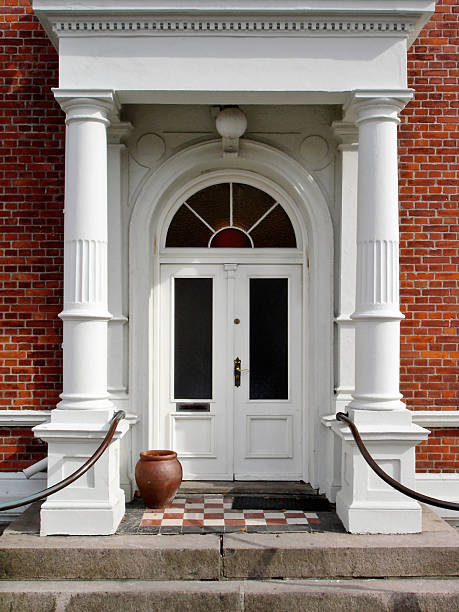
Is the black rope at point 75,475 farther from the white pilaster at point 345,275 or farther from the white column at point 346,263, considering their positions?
the white column at point 346,263

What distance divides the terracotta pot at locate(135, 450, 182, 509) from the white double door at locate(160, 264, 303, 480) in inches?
33.4

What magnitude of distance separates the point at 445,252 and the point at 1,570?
4.88 meters

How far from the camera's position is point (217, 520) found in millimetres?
6133

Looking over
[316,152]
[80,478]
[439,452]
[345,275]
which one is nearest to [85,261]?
[80,478]

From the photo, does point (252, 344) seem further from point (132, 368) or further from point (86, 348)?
point (86, 348)

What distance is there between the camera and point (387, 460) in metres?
5.82

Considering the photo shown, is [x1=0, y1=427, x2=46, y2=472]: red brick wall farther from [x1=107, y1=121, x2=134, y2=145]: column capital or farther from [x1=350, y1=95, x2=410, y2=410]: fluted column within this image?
[x1=350, y1=95, x2=410, y2=410]: fluted column

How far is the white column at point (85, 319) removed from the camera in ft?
19.0

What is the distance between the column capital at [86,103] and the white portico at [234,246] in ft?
0.05

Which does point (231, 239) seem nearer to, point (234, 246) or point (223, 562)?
point (234, 246)

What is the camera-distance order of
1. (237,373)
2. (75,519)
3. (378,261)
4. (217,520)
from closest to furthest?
(75,519) < (378,261) < (217,520) < (237,373)

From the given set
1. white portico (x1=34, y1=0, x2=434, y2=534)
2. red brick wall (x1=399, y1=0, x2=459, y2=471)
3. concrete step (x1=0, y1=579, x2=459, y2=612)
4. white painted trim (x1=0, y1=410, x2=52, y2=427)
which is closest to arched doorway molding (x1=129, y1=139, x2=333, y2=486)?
white portico (x1=34, y1=0, x2=434, y2=534)

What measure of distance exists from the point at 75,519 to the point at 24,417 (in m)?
1.56

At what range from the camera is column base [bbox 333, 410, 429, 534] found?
5.72 m
